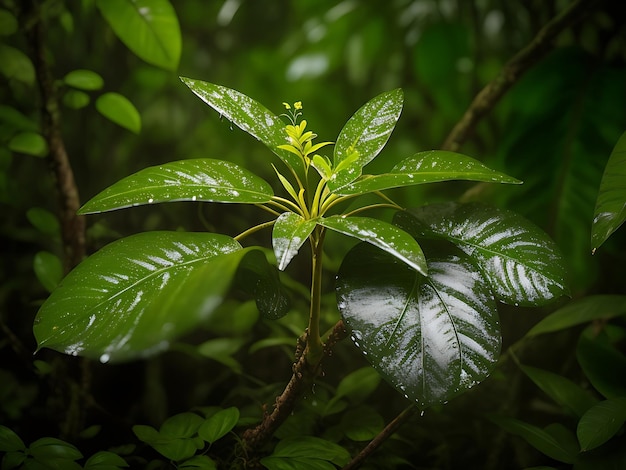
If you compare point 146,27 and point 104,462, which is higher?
point 146,27

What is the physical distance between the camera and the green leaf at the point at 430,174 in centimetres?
72

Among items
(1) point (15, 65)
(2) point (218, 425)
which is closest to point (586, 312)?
(2) point (218, 425)

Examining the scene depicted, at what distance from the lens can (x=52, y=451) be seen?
751mm

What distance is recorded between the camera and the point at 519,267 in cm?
77

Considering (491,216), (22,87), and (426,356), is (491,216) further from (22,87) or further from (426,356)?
(22,87)

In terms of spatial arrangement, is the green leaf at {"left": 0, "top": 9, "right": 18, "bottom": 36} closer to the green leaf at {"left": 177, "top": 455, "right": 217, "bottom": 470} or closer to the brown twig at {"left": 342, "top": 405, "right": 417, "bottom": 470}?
the green leaf at {"left": 177, "top": 455, "right": 217, "bottom": 470}

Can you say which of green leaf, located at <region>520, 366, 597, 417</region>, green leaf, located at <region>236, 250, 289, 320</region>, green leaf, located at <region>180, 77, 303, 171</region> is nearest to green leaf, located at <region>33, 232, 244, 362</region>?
green leaf, located at <region>236, 250, 289, 320</region>

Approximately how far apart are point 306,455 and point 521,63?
0.93 metres

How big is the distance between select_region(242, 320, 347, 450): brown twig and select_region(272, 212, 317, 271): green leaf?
19 cm

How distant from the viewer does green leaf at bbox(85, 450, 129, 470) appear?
0.75 meters

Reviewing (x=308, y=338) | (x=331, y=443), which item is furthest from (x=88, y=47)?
(x=331, y=443)

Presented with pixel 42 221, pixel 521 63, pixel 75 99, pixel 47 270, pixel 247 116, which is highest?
Result: pixel 521 63

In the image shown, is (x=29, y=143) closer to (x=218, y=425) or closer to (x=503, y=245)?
(x=218, y=425)

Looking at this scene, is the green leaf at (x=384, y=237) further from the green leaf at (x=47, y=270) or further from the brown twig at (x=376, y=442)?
the green leaf at (x=47, y=270)
